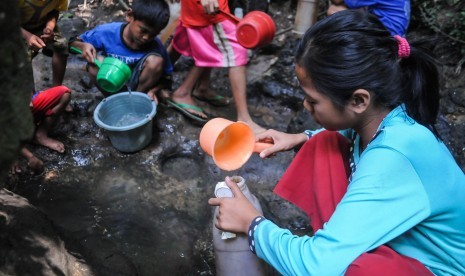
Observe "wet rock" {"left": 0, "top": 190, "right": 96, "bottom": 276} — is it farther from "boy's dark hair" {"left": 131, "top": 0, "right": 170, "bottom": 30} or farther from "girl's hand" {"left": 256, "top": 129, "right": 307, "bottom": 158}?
"boy's dark hair" {"left": 131, "top": 0, "right": 170, "bottom": 30}

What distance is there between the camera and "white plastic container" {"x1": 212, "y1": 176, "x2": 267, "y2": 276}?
6.07 feet

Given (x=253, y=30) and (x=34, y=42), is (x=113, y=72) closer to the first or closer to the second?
(x=34, y=42)

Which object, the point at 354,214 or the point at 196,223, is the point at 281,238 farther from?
the point at 196,223

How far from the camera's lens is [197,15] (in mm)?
3246

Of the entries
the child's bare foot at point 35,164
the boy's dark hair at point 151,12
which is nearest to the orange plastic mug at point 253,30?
the boy's dark hair at point 151,12

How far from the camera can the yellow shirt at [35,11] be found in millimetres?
2908

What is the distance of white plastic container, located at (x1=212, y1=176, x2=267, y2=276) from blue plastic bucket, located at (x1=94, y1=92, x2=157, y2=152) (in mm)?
1165

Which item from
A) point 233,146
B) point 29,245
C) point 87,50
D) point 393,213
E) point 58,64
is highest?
point 393,213

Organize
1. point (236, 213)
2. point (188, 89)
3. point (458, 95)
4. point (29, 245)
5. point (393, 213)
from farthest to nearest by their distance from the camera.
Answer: point (188, 89) < point (458, 95) < point (236, 213) < point (29, 245) < point (393, 213)

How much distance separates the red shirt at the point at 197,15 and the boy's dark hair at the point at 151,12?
18cm

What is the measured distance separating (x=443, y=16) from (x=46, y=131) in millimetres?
3561

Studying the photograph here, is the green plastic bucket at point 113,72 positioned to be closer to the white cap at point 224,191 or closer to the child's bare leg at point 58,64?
the child's bare leg at point 58,64

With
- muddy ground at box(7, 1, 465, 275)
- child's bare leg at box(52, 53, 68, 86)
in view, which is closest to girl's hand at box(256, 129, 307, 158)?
muddy ground at box(7, 1, 465, 275)

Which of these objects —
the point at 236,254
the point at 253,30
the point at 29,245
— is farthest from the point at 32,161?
the point at 253,30
